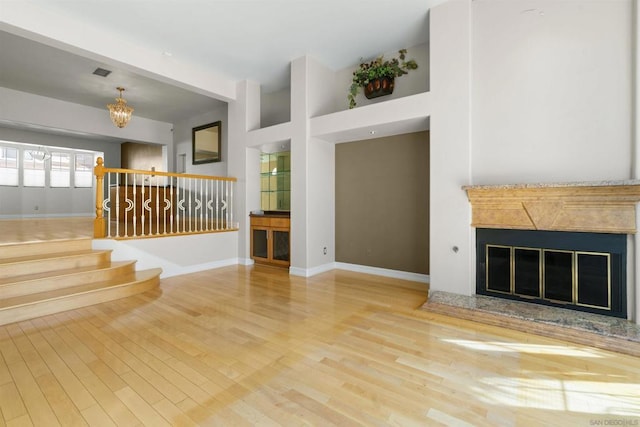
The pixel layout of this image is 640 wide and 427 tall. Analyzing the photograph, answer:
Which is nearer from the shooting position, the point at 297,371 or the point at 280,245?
the point at 297,371

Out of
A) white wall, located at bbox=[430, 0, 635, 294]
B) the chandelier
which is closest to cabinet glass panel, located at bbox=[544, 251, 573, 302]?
white wall, located at bbox=[430, 0, 635, 294]

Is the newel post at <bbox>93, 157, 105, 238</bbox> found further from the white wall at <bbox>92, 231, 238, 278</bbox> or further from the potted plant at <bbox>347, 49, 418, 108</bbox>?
the potted plant at <bbox>347, 49, 418, 108</bbox>

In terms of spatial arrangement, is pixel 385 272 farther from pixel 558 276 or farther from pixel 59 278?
pixel 59 278

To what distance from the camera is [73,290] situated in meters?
3.07

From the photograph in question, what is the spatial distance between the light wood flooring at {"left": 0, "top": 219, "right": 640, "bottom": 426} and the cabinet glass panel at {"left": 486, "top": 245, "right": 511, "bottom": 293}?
662 mm

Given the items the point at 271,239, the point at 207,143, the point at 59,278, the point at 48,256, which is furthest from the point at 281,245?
the point at 207,143

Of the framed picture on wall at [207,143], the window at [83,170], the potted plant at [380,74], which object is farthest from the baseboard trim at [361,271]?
the window at [83,170]

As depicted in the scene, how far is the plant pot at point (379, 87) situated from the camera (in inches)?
159

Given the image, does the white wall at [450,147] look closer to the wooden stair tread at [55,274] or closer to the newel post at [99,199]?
the wooden stair tread at [55,274]

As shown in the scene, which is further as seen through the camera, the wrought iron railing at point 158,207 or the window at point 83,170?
the window at point 83,170

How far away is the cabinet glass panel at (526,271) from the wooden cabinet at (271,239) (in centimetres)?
299

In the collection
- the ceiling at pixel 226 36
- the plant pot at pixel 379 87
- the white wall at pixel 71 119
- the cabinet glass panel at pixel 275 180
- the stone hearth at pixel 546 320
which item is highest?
the ceiling at pixel 226 36

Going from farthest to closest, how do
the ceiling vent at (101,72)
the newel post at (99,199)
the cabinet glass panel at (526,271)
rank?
the ceiling vent at (101,72) < the newel post at (99,199) < the cabinet glass panel at (526,271)

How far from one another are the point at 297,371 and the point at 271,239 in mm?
3146
